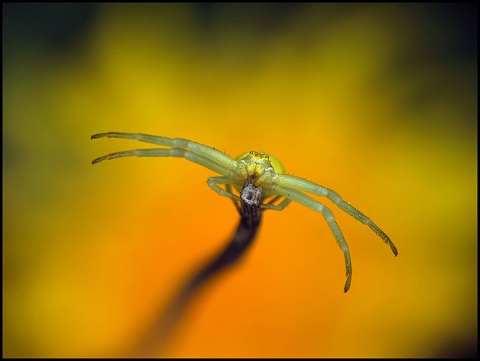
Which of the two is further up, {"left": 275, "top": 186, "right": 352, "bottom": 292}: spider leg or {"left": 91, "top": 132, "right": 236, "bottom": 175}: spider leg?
{"left": 91, "top": 132, "right": 236, "bottom": 175}: spider leg

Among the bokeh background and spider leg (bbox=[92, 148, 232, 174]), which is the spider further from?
the bokeh background

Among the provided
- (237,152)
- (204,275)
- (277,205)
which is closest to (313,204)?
(277,205)

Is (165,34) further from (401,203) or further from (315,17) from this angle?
(401,203)

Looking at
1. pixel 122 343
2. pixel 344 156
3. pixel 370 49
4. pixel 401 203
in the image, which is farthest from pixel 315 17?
pixel 122 343

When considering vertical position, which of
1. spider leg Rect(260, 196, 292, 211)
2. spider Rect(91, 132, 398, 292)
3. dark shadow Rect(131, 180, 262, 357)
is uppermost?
spider Rect(91, 132, 398, 292)

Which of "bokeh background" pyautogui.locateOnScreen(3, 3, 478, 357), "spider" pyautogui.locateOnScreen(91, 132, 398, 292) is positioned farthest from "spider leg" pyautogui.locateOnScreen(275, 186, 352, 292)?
"bokeh background" pyautogui.locateOnScreen(3, 3, 478, 357)

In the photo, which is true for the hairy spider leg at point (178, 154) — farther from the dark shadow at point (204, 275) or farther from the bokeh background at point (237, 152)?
the bokeh background at point (237, 152)

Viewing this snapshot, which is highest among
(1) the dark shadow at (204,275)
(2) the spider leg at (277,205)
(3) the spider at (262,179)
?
(3) the spider at (262,179)

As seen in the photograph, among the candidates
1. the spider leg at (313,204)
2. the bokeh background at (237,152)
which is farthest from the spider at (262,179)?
the bokeh background at (237,152)
